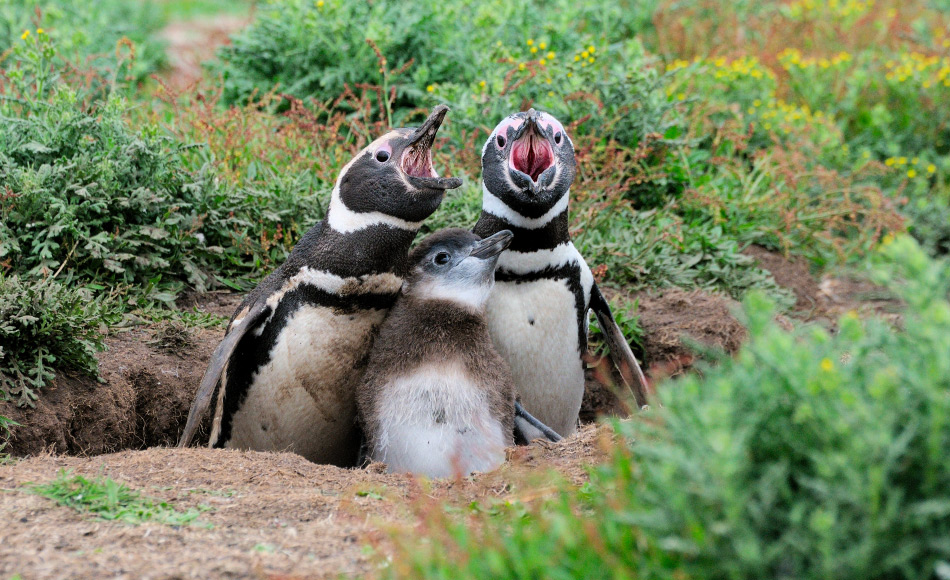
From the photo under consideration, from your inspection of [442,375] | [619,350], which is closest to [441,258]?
[442,375]

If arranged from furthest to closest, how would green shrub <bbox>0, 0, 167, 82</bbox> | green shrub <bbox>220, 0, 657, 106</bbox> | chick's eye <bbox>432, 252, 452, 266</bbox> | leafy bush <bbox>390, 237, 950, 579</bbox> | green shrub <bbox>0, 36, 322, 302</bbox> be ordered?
1. green shrub <bbox>0, 0, 167, 82</bbox>
2. green shrub <bbox>220, 0, 657, 106</bbox>
3. green shrub <bbox>0, 36, 322, 302</bbox>
4. chick's eye <bbox>432, 252, 452, 266</bbox>
5. leafy bush <bbox>390, 237, 950, 579</bbox>

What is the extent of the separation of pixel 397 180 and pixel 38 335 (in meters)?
1.49

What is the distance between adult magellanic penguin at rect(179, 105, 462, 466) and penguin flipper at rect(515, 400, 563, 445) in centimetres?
69

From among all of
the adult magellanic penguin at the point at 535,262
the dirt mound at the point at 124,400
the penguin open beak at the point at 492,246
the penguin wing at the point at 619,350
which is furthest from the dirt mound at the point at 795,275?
the dirt mound at the point at 124,400

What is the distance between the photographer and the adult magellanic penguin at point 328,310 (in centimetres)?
384

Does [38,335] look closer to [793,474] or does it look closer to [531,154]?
[531,154]

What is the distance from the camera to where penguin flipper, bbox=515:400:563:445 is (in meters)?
4.08

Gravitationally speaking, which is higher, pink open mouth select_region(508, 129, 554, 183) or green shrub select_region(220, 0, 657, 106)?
green shrub select_region(220, 0, 657, 106)

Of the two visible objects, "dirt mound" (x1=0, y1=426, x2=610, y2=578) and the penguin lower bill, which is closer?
"dirt mound" (x1=0, y1=426, x2=610, y2=578)

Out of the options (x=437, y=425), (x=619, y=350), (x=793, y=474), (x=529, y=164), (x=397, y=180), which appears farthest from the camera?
(x=619, y=350)

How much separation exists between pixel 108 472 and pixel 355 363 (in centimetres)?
115

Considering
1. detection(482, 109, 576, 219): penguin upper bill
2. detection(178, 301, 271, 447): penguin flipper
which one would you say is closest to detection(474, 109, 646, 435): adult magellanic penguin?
detection(482, 109, 576, 219): penguin upper bill

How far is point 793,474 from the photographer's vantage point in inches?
75.0

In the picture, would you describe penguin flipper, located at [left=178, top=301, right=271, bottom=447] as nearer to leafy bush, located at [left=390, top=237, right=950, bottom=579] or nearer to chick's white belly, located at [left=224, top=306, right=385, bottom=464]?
chick's white belly, located at [left=224, top=306, right=385, bottom=464]
